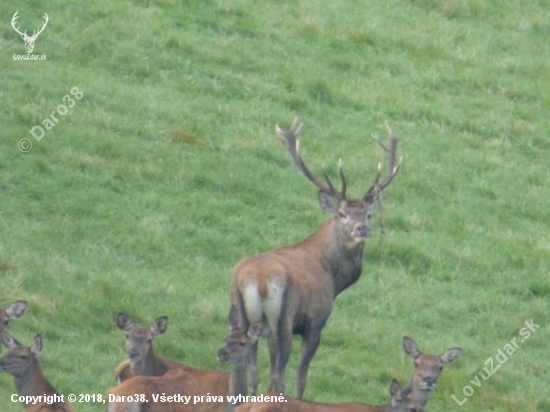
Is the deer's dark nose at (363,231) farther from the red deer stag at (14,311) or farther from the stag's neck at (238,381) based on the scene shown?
the red deer stag at (14,311)

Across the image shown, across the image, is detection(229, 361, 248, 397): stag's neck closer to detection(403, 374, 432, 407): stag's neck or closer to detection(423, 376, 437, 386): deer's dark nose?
detection(403, 374, 432, 407): stag's neck

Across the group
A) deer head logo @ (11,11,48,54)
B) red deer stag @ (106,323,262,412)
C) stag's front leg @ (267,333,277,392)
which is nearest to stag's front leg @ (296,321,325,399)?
stag's front leg @ (267,333,277,392)

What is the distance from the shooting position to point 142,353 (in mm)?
9039

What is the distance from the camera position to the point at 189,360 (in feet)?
33.6

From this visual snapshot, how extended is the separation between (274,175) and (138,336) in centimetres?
492

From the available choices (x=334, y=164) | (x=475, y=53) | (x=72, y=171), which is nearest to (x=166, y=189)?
(x=72, y=171)

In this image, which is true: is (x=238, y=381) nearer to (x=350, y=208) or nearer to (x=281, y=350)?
(x=281, y=350)

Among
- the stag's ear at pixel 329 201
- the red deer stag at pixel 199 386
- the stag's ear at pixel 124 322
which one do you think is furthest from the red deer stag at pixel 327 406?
the stag's ear at pixel 329 201

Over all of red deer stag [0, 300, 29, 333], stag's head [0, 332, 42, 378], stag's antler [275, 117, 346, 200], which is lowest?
red deer stag [0, 300, 29, 333]

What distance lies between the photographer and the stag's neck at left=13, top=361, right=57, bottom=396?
854 centimetres

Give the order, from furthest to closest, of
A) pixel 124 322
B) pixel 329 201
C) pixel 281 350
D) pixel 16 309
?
pixel 329 201
pixel 16 309
pixel 124 322
pixel 281 350

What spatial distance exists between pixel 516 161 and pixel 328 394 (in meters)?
6.08
